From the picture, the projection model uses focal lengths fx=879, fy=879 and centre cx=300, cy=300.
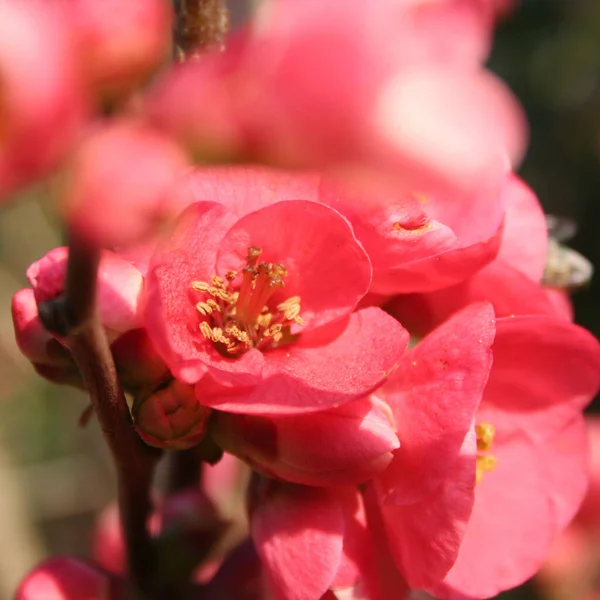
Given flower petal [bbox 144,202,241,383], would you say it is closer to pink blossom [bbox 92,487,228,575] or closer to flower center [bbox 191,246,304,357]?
flower center [bbox 191,246,304,357]

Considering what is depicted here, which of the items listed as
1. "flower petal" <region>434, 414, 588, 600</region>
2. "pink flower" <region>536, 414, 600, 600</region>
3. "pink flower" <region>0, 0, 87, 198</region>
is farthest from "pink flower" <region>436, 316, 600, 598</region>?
"pink flower" <region>536, 414, 600, 600</region>

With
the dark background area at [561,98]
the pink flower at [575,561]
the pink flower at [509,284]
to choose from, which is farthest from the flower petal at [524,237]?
the dark background area at [561,98]

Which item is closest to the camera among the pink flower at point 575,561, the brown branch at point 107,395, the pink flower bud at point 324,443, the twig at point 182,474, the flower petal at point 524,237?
the brown branch at point 107,395

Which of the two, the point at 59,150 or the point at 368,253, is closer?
the point at 59,150

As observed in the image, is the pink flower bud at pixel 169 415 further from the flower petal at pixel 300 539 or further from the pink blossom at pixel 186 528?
the pink blossom at pixel 186 528

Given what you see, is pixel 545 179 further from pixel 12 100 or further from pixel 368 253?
pixel 12 100

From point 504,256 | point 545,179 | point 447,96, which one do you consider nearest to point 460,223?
point 504,256

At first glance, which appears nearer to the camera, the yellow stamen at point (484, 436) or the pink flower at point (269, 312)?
the pink flower at point (269, 312)

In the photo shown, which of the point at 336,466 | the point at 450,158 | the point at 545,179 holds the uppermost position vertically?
the point at 450,158
